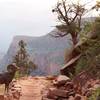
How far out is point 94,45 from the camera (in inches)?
571

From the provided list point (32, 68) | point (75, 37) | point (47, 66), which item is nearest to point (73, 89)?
point (75, 37)

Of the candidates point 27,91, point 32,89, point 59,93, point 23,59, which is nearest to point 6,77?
point 27,91

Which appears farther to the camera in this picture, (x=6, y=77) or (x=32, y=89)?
(x=32, y=89)

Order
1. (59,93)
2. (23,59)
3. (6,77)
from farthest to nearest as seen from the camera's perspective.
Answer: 1. (23,59)
2. (6,77)
3. (59,93)

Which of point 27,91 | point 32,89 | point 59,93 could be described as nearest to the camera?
point 59,93

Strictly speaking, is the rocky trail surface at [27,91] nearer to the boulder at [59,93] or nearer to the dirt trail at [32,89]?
the dirt trail at [32,89]

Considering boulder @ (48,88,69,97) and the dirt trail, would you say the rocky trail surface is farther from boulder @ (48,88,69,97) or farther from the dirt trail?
boulder @ (48,88,69,97)

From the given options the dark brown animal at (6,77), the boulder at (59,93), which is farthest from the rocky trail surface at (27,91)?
the boulder at (59,93)

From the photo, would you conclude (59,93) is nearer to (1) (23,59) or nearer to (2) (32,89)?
(2) (32,89)

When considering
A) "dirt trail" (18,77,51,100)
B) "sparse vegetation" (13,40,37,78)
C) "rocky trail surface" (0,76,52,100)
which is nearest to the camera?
"rocky trail surface" (0,76,52,100)

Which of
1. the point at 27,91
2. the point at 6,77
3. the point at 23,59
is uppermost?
the point at 23,59

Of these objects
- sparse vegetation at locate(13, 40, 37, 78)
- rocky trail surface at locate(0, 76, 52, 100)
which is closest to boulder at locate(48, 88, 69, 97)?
rocky trail surface at locate(0, 76, 52, 100)

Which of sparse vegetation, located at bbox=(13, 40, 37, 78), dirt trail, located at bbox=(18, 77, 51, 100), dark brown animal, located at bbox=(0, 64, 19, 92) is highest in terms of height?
sparse vegetation, located at bbox=(13, 40, 37, 78)

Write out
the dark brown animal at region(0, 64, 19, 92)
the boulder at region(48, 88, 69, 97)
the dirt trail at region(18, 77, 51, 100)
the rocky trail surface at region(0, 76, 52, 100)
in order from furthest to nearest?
the dirt trail at region(18, 77, 51, 100), the dark brown animal at region(0, 64, 19, 92), the rocky trail surface at region(0, 76, 52, 100), the boulder at region(48, 88, 69, 97)
